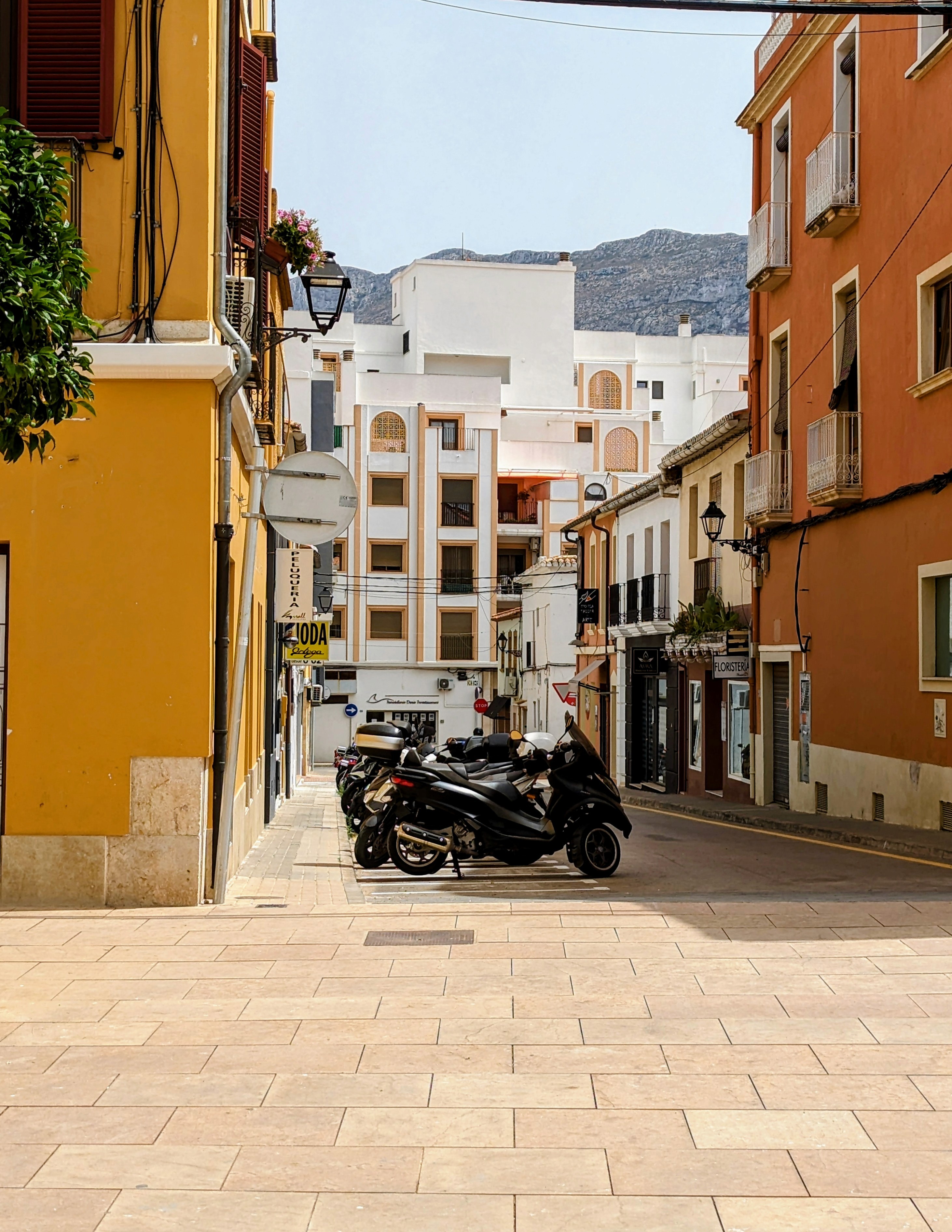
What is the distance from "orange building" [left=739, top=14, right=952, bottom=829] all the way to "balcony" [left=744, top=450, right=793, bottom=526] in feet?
0.11

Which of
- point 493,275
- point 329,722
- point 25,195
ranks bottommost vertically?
point 329,722

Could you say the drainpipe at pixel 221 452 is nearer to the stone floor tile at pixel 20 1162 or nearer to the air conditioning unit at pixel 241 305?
the air conditioning unit at pixel 241 305

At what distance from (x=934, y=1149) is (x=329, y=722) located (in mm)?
57981

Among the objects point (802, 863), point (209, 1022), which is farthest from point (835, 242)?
point (209, 1022)

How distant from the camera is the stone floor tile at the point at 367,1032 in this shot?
245 inches

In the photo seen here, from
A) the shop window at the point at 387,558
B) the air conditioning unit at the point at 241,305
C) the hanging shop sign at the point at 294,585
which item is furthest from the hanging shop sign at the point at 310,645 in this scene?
the shop window at the point at 387,558

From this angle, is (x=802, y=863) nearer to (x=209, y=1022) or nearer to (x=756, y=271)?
(x=209, y=1022)

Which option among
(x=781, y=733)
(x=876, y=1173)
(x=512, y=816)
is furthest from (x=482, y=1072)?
(x=781, y=733)

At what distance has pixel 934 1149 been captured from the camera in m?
4.73

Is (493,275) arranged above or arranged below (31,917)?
above

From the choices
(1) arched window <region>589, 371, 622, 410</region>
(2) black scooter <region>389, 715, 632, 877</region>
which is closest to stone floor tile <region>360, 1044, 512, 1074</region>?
(2) black scooter <region>389, 715, 632, 877</region>

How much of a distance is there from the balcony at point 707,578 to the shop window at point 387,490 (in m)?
31.9

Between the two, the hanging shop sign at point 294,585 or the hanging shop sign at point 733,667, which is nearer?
the hanging shop sign at point 294,585

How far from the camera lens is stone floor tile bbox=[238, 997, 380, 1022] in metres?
6.69
